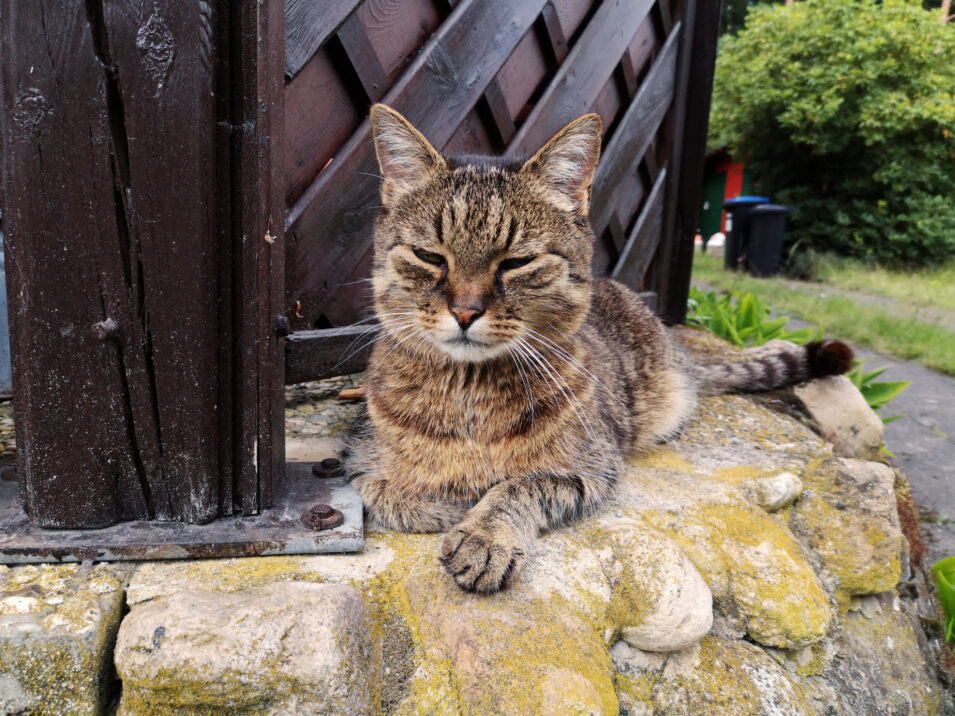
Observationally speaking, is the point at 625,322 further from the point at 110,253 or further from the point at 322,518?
the point at 110,253

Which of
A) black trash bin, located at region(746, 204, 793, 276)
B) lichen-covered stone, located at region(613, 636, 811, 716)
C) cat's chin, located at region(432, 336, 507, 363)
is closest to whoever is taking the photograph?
lichen-covered stone, located at region(613, 636, 811, 716)

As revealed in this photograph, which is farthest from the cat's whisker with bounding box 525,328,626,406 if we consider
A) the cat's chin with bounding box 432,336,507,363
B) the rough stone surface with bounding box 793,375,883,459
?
the rough stone surface with bounding box 793,375,883,459

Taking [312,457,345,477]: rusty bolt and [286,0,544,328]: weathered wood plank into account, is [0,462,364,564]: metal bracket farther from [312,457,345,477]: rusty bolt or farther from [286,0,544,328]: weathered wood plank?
[286,0,544,328]: weathered wood plank

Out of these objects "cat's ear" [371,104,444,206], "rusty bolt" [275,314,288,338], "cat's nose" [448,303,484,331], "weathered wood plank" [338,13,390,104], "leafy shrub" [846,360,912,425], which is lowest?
"leafy shrub" [846,360,912,425]

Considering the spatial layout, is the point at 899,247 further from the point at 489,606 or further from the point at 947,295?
the point at 489,606

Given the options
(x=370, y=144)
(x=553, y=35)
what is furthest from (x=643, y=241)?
(x=370, y=144)

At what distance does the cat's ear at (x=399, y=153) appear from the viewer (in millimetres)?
1974

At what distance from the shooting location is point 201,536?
1.67 metres

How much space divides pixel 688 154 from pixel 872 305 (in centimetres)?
557

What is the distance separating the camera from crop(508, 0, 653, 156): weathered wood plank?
10.2ft

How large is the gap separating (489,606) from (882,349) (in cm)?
578

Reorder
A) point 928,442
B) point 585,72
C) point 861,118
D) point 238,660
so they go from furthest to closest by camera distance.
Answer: point 861,118
point 928,442
point 585,72
point 238,660

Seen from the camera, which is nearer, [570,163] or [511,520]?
[511,520]

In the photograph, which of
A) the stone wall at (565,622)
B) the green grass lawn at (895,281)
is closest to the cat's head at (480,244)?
the stone wall at (565,622)
